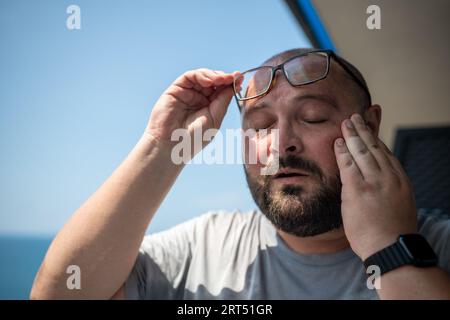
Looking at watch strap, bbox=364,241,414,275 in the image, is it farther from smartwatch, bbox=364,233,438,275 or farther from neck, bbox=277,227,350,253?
neck, bbox=277,227,350,253

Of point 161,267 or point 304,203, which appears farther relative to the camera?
point 161,267

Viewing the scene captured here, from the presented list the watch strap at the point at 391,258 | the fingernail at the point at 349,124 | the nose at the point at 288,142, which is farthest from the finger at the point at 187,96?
the watch strap at the point at 391,258

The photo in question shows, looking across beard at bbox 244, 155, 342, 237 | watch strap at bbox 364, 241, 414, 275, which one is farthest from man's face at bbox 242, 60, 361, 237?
watch strap at bbox 364, 241, 414, 275

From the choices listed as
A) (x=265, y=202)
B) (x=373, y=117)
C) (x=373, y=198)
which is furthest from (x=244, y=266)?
(x=373, y=117)

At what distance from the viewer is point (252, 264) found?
937mm

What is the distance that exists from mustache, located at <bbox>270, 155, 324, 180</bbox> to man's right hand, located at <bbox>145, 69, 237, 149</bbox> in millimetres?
232

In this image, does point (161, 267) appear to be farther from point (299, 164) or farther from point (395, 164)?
point (395, 164)

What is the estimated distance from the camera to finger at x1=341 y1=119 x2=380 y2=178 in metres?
0.69

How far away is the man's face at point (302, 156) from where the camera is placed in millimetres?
819

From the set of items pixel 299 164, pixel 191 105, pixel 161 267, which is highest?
pixel 191 105

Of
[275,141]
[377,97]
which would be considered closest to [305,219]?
[275,141]

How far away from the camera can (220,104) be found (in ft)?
3.20

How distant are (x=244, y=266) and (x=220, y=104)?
423 millimetres

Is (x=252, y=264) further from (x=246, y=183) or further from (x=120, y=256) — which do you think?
(x=120, y=256)
